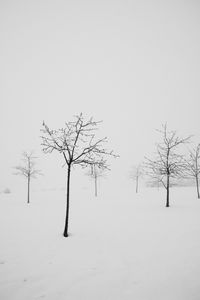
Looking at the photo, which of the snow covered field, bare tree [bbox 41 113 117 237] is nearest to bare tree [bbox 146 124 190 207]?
the snow covered field

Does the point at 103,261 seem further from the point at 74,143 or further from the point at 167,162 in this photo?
the point at 167,162

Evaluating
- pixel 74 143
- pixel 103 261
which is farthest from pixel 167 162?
pixel 103 261

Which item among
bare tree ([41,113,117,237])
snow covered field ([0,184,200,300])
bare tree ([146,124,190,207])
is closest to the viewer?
snow covered field ([0,184,200,300])

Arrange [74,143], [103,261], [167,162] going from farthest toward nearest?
[167,162] < [74,143] < [103,261]

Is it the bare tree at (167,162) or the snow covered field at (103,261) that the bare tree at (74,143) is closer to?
the snow covered field at (103,261)

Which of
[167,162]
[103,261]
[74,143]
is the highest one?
[74,143]

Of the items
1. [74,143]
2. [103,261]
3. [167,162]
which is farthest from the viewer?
[167,162]

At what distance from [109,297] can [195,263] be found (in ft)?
13.7

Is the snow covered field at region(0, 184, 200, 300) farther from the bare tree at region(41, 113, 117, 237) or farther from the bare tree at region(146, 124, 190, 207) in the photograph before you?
the bare tree at region(146, 124, 190, 207)

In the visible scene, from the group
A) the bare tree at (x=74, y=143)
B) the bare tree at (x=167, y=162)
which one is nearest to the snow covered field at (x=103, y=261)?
the bare tree at (x=74, y=143)

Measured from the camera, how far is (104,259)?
27.1 feet

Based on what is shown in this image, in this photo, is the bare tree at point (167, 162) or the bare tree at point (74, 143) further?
the bare tree at point (167, 162)

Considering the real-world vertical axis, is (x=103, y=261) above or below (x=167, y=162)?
below

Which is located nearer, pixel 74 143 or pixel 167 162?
pixel 74 143
